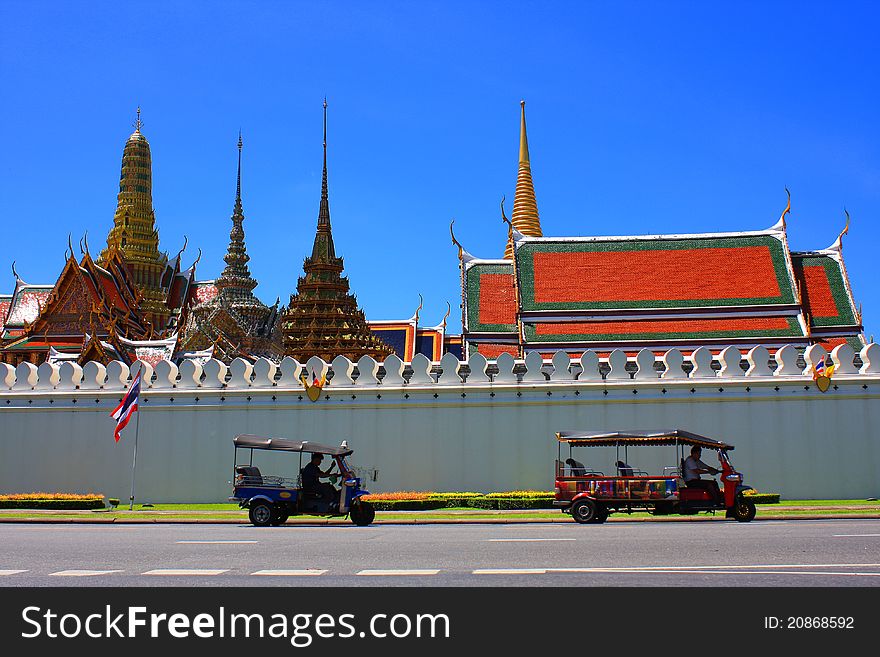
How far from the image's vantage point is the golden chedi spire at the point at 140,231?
7881 centimetres

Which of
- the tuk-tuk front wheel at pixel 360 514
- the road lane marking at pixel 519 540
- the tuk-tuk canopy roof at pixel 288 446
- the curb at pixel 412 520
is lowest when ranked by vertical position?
the road lane marking at pixel 519 540

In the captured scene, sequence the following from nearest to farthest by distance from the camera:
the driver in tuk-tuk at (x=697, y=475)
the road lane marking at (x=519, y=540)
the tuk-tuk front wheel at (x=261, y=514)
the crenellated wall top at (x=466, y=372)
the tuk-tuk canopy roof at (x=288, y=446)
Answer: the road lane marking at (x=519, y=540), the driver in tuk-tuk at (x=697, y=475), the tuk-tuk front wheel at (x=261, y=514), the tuk-tuk canopy roof at (x=288, y=446), the crenellated wall top at (x=466, y=372)

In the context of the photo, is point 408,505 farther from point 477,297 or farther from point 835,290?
point 835,290

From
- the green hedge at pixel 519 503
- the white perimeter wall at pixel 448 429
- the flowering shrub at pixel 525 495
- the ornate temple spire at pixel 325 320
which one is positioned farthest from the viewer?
the ornate temple spire at pixel 325 320

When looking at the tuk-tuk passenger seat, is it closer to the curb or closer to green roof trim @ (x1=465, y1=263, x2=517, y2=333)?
the curb

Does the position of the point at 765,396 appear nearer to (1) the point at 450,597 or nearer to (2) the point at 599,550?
(2) the point at 599,550

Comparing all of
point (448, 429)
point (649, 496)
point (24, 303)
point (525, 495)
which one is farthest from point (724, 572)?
point (24, 303)

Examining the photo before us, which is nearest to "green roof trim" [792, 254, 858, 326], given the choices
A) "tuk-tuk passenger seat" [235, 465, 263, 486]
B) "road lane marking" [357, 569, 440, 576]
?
"tuk-tuk passenger seat" [235, 465, 263, 486]

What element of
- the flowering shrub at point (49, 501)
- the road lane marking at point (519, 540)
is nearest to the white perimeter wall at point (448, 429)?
the flowering shrub at point (49, 501)

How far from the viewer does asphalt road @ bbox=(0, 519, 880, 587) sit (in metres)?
8.98

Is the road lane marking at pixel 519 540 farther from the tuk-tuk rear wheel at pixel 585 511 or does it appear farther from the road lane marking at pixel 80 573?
the road lane marking at pixel 80 573

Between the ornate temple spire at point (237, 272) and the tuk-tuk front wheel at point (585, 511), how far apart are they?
6215 cm

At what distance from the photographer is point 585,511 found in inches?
733

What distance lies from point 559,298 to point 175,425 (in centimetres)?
1581
